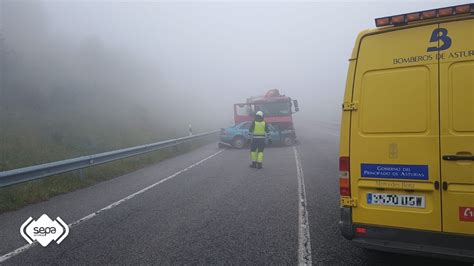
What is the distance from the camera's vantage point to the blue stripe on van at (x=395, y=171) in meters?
3.38

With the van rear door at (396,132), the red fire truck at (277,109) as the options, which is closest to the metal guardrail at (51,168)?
the van rear door at (396,132)

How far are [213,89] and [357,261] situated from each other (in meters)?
80.9

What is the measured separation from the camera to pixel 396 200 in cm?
354

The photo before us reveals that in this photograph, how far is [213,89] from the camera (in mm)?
83625

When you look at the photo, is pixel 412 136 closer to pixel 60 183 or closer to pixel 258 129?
pixel 258 129

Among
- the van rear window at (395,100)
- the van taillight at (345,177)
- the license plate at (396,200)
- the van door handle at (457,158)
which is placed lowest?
the license plate at (396,200)

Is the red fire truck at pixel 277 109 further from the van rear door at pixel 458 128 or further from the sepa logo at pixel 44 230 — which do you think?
the van rear door at pixel 458 128

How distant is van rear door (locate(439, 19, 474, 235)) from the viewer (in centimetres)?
316

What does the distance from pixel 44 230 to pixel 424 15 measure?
5896 millimetres

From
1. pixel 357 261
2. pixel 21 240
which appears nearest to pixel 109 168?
pixel 21 240

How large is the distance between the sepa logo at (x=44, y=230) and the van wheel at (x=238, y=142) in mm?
12924

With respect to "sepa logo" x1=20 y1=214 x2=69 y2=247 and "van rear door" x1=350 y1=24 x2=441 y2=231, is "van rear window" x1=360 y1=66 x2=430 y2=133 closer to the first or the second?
"van rear door" x1=350 y1=24 x2=441 y2=231

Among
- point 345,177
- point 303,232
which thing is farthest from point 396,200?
point 303,232

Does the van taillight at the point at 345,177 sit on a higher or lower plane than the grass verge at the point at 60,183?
higher
